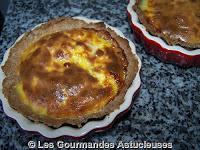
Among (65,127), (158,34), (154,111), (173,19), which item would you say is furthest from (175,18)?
(65,127)

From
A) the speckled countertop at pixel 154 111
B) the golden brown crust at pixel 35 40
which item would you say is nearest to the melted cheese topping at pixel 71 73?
the golden brown crust at pixel 35 40

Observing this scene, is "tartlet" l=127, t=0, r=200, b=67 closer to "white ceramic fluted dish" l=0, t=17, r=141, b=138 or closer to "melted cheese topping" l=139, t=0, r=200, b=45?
"melted cheese topping" l=139, t=0, r=200, b=45

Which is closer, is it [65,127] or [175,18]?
[65,127]

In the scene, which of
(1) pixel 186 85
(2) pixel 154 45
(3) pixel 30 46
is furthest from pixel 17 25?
(1) pixel 186 85

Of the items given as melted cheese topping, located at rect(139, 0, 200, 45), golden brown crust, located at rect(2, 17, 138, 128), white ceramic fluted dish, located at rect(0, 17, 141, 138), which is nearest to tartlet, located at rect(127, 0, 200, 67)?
melted cheese topping, located at rect(139, 0, 200, 45)

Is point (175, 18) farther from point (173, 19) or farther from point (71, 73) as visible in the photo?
point (71, 73)

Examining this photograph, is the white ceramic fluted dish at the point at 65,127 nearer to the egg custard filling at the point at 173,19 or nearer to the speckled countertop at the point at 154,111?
the speckled countertop at the point at 154,111
